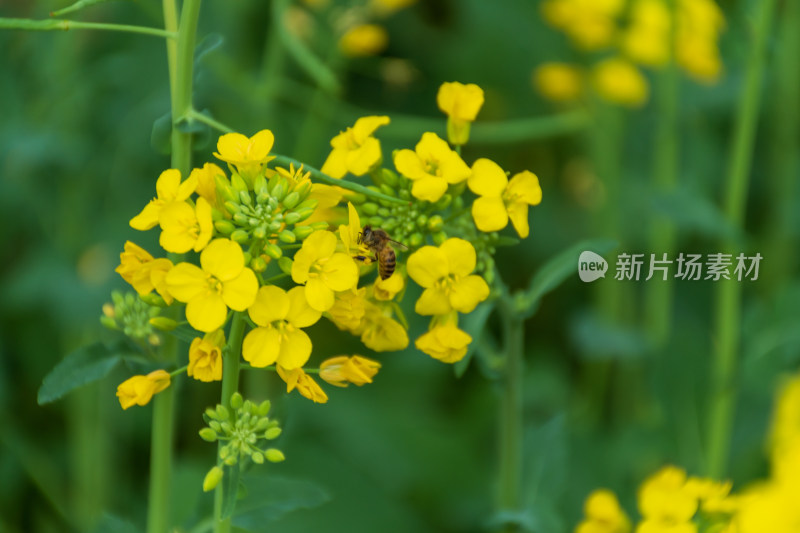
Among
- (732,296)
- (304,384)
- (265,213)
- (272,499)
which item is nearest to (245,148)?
(265,213)

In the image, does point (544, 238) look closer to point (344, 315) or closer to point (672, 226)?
point (672, 226)

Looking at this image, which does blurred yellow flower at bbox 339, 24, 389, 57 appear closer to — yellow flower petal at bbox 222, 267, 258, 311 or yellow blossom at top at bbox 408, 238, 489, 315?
yellow blossom at top at bbox 408, 238, 489, 315

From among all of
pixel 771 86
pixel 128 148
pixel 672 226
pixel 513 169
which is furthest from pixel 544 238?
pixel 128 148

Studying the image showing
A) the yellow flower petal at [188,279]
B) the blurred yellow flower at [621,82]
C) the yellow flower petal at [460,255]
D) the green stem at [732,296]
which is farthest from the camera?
the blurred yellow flower at [621,82]

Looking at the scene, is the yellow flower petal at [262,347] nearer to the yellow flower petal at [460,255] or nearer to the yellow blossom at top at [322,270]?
the yellow blossom at top at [322,270]

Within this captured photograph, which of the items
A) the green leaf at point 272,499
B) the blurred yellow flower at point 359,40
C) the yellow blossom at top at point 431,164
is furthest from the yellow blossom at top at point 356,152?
the blurred yellow flower at point 359,40
